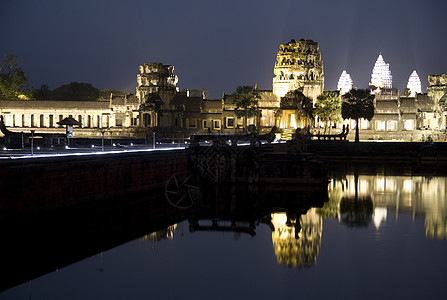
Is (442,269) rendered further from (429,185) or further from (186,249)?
(429,185)

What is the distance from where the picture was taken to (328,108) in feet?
382

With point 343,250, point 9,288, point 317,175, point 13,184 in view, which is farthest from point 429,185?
point 9,288

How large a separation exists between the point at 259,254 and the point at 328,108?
9082cm

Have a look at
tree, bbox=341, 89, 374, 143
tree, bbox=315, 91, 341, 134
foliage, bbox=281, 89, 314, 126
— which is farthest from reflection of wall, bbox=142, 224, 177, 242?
tree, bbox=315, 91, 341, 134

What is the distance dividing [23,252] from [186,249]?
297 inches

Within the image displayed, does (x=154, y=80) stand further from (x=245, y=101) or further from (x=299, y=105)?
(x=299, y=105)

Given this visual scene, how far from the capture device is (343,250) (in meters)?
29.5

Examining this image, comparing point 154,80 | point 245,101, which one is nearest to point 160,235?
point 245,101

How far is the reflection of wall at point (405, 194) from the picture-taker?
38.6 metres

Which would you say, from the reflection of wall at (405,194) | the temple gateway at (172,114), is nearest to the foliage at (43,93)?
the temple gateway at (172,114)

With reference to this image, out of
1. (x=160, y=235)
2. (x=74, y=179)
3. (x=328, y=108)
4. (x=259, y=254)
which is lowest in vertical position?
(x=259, y=254)

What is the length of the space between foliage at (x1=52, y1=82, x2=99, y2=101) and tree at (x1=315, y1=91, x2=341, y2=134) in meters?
91.1

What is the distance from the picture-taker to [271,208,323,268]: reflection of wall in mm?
27516

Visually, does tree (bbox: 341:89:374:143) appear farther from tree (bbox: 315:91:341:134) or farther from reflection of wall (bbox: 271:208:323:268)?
reflection of wall (bbox: 271:208:323:268)
